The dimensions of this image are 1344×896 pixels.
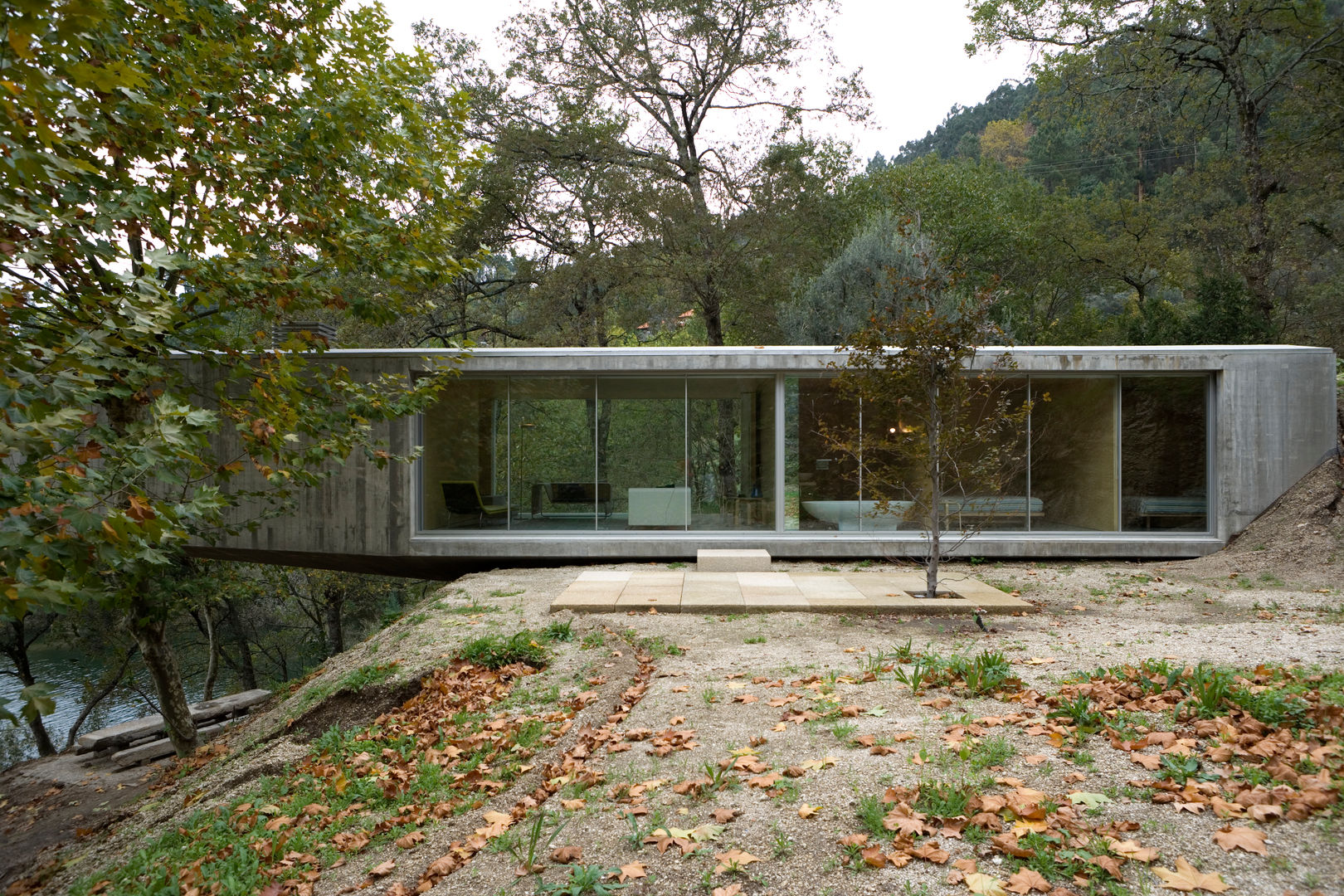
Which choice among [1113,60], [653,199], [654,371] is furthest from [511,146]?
[1113,60]

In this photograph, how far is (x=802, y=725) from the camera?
4.18 metres

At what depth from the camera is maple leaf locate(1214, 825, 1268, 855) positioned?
2.63 meters

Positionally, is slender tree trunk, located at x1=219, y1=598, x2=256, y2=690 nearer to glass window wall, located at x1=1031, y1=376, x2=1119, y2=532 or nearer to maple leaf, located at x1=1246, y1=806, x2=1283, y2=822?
glass window wall, located at x1=1031, y1=376, x2=1119, y2=532

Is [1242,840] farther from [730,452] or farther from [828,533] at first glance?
[730,452]

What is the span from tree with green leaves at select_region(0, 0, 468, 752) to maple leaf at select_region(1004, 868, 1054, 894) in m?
3.09

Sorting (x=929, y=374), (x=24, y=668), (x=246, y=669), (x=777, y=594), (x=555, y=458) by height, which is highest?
(x=929, y=374)

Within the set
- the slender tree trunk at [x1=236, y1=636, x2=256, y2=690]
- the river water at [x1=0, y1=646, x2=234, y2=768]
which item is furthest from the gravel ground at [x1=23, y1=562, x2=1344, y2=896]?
the river water at [x1=0, y1=646, x2=234, y2=768]

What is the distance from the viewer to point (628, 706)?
473 centimetres

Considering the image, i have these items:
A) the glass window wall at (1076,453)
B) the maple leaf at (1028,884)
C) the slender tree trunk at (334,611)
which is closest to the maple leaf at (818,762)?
the maple leaf at (1028,884)

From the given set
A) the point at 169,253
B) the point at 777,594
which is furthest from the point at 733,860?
the point at 777,594

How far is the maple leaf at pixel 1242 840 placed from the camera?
263 cm

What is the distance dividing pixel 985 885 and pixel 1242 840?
90cm

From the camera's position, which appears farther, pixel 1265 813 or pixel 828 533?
pixel 828 533

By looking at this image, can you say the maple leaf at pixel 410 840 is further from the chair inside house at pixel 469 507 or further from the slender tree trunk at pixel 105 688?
the slender tree trunk at pixel 105 688
